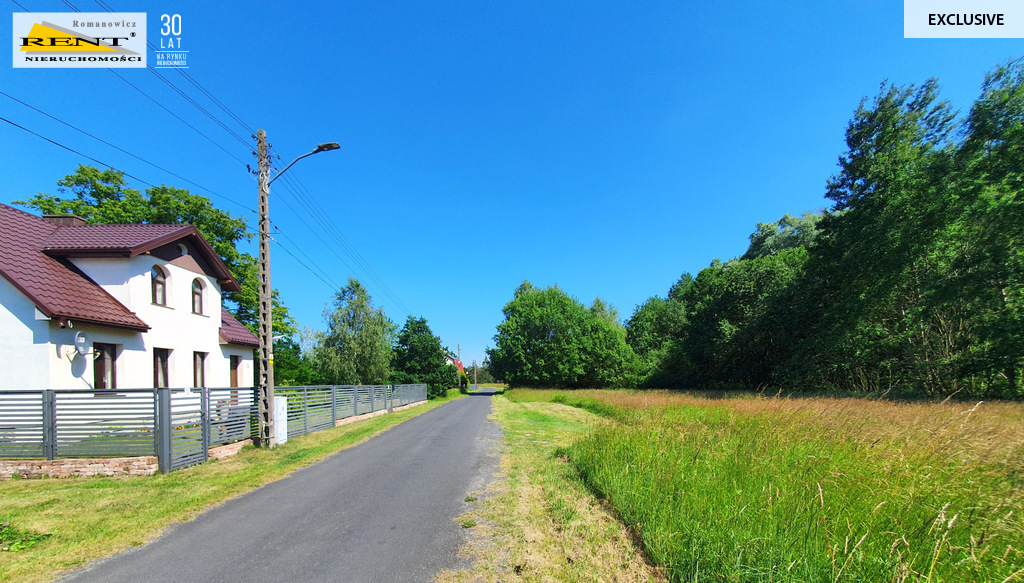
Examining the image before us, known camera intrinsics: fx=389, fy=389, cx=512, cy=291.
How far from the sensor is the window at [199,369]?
48.2ft

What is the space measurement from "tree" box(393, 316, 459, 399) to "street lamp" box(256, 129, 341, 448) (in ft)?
108

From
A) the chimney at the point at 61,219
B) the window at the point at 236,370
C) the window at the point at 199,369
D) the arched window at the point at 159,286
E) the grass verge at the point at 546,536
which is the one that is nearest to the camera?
the grass verge at the point at 546,536

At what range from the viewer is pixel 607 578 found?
3.43 meters

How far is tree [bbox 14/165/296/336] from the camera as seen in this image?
22875 millimetres

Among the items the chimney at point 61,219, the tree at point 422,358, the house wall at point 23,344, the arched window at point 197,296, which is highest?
the chimney at point 61,219

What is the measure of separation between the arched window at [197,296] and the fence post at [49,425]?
7.32m

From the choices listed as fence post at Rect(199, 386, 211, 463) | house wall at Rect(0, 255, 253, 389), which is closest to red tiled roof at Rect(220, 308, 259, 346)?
house wall at Rect(0, 255, 253, 389)

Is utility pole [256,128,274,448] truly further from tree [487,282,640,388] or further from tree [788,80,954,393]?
tree [487,282,640,388]

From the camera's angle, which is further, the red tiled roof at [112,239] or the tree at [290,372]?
the tree at [290,372]

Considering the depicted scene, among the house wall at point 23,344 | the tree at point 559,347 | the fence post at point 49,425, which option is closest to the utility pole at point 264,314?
the fence post at point 49,425

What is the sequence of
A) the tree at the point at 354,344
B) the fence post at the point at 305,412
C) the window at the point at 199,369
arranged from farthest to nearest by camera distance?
the tree at the point at 354,344 → the window at the point at 199,369 → the fence post at the point at 305,412

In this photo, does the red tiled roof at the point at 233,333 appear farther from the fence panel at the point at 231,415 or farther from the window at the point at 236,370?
the fence panel at the point at 231,415

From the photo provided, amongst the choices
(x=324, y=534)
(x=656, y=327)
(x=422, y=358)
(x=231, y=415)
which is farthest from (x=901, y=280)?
(x=422, y=358)

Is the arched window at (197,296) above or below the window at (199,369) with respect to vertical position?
above
